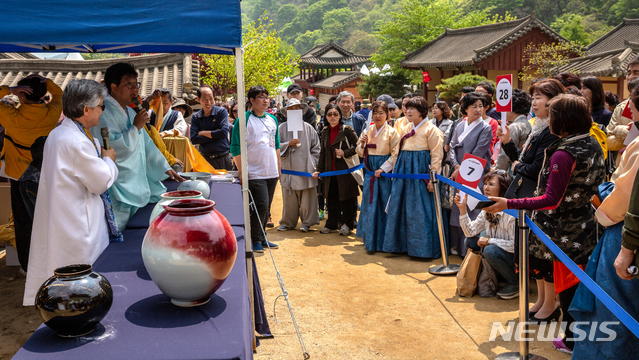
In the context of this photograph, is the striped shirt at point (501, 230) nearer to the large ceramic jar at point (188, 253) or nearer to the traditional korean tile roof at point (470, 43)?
the large ceramic jar at point (188, 253)

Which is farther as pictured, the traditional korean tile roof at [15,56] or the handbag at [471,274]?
the traditional korean tile roof at [15,56]

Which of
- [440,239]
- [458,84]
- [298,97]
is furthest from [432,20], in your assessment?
[440,239]

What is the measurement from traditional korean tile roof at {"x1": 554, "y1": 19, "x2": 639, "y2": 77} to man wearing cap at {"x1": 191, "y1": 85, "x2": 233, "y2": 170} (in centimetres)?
808

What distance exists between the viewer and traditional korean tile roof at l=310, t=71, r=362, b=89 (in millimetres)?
39875

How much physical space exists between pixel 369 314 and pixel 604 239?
201 centimetres

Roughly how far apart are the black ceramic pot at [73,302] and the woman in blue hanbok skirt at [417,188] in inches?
156

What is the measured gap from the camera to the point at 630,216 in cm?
195

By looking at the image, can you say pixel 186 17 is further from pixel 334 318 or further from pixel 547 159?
pixel 334 318

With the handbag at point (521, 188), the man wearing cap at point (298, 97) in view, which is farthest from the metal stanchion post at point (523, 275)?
the man wearing cap at point (298, 97)

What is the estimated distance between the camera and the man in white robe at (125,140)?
2895 millimetres

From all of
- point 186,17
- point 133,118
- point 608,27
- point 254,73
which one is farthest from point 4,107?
point 608,27

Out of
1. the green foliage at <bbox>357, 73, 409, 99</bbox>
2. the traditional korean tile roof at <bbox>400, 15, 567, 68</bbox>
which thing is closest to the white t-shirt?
the traditional korean tile roof at <bbox>400, 15, 567, 68</bbox>

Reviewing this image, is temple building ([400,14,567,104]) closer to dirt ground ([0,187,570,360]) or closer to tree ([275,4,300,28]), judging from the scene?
dirt ground ([0,187,570,360])

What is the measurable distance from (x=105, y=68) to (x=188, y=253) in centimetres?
723
